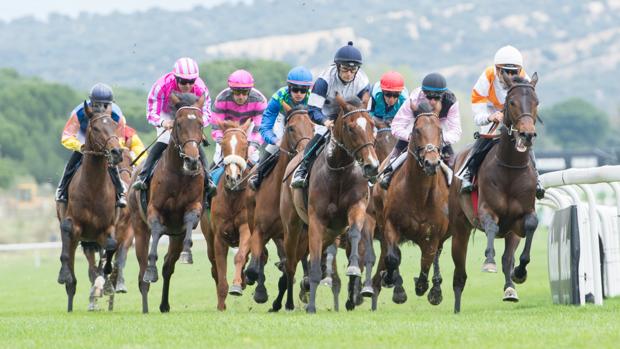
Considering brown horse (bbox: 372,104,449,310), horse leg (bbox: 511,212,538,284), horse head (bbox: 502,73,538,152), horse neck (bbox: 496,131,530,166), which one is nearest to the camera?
horse head (bbox: 502,73,538,152)

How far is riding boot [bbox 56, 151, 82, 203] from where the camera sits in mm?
14984

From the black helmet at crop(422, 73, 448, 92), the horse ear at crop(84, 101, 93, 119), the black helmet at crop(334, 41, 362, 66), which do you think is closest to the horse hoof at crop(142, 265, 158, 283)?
the horse ear at crop(84, 101, 93, 119)

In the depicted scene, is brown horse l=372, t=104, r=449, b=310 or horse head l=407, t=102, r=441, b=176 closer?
horse head l=407, t=102, r=441, b=176

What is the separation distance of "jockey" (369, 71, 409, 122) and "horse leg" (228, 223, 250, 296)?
1.99 meters

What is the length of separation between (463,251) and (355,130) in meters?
1.99

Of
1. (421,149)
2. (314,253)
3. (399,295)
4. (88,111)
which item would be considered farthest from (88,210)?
(421,149)

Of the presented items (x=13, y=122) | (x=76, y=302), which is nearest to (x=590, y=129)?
(x=13, y=122)

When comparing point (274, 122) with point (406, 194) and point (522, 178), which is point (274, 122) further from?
point (522, 178)

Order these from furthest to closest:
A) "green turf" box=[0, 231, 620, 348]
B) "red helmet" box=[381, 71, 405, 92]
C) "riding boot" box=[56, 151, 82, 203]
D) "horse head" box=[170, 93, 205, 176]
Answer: "red helmet" box=[381, 71, 405, 92] < "riding boot" box=[56, 151, 82, 203] < "horse head" box=[170, 93, 205, 176] < "green turf" box=[0, 231, 620, 348]

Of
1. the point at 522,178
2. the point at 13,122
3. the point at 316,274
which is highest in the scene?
the point at 13,122

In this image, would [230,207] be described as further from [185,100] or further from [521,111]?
[521,111]

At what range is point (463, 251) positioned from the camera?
13.5 metres

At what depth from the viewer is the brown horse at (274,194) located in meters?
14.3

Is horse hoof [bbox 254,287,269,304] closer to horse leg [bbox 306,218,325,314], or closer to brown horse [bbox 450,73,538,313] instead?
horse leg [bbox 306,218,325,314]
